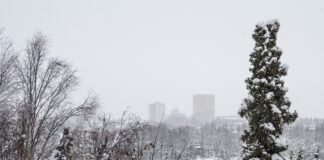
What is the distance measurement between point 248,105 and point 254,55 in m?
2.25

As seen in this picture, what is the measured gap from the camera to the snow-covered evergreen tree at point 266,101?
1054cm

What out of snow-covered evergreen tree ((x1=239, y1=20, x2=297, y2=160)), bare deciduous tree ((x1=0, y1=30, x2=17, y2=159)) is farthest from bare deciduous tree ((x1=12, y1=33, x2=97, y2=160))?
snow-covered evergreen tree ((x1=239, y1=20, x2=297, y2=160))

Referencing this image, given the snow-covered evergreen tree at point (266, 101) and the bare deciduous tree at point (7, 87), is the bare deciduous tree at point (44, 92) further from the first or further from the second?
the snow-covered evergreen tree at point (266, 101)

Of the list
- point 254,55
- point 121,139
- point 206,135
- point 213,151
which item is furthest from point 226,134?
point 121,139

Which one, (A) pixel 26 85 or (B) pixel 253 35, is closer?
(A) pixel 26 85

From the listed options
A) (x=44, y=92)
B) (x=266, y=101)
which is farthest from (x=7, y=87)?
(x=266, y=101)

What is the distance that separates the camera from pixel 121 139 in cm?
612

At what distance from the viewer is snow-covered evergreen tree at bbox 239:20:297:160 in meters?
10.5

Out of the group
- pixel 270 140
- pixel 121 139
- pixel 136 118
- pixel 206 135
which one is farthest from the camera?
pixel 206 135

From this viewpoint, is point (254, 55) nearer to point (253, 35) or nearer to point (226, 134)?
point (253, 35)

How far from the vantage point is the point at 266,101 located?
10.7 metres

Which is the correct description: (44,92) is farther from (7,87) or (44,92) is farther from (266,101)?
(266,101)

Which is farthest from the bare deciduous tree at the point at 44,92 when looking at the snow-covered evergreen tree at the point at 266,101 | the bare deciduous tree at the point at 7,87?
the snow-covered evergreen tree at the point at 266,101

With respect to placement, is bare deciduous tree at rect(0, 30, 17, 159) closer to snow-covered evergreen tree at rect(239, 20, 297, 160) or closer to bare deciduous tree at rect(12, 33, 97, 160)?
bare deciduous tree at rect(12, 33, 97, 160)
